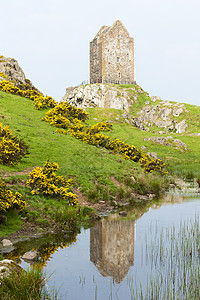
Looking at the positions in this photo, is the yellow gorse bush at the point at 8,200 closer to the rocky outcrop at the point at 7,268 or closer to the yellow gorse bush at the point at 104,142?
the rocky outcrop at the point at 7,268

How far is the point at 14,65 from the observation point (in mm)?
63156

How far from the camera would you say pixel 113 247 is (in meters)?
13.6

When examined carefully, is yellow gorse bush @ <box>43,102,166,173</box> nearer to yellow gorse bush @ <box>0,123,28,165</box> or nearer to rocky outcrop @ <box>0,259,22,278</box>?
yellow gorse bush @ <box>0,123,28,165</box>

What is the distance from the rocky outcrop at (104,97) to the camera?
94.7m

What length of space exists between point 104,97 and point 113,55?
52.5 feet

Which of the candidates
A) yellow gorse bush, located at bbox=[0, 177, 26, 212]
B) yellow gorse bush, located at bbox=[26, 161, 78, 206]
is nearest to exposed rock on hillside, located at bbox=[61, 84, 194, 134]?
yellow gorse bush, located at bbox=[26, 161, 78, 206]

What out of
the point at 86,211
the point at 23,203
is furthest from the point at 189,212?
the point at 23,203

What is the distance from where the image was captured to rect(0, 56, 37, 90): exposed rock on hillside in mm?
57688

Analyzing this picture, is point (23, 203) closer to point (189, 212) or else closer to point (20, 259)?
point (20, 259)

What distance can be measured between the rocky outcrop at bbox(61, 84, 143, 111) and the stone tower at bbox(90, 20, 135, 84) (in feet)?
17.6

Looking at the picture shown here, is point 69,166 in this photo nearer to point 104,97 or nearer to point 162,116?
point 162,116

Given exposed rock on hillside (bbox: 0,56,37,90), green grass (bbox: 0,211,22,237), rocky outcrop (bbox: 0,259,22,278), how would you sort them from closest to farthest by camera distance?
rocky outcrop (bbox: 0,259,22,278)
green grass (bbox: 0,211,22,237)
exposed rock on hillside (bbox: 0,56,37,90)

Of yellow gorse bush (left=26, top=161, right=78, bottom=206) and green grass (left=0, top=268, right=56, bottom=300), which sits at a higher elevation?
yellow gorse bush (left=26, top=161, right=78, bottom=206)

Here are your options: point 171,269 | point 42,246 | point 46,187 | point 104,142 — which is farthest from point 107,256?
point 104,142
